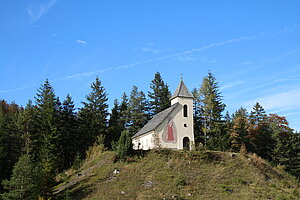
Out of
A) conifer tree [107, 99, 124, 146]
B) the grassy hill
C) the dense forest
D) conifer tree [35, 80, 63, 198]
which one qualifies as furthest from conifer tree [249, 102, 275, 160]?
conifer tree [35, 80, 63, 198]

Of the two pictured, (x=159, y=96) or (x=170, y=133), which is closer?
(x=170, y=133)

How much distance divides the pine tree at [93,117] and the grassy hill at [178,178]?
12.4 meters

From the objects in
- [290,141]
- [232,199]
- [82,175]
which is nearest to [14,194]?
[82,175]

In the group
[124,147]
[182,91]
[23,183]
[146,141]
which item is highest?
[182,91]

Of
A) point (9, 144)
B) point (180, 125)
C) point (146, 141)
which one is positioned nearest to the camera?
point (180, 125)

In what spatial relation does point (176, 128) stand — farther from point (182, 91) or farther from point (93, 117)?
point (93, 117)

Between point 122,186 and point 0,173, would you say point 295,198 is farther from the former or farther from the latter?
point 0,173

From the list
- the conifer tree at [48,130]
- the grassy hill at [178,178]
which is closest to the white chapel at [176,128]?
the grassy hill at [178,178]

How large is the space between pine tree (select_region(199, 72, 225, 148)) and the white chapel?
9.33 m

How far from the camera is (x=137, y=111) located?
54.3 m

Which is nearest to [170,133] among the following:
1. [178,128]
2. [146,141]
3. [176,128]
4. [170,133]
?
[170,133]

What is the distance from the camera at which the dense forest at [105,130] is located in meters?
37.1

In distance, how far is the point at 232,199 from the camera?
76.5 feet

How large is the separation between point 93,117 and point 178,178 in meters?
24.6
